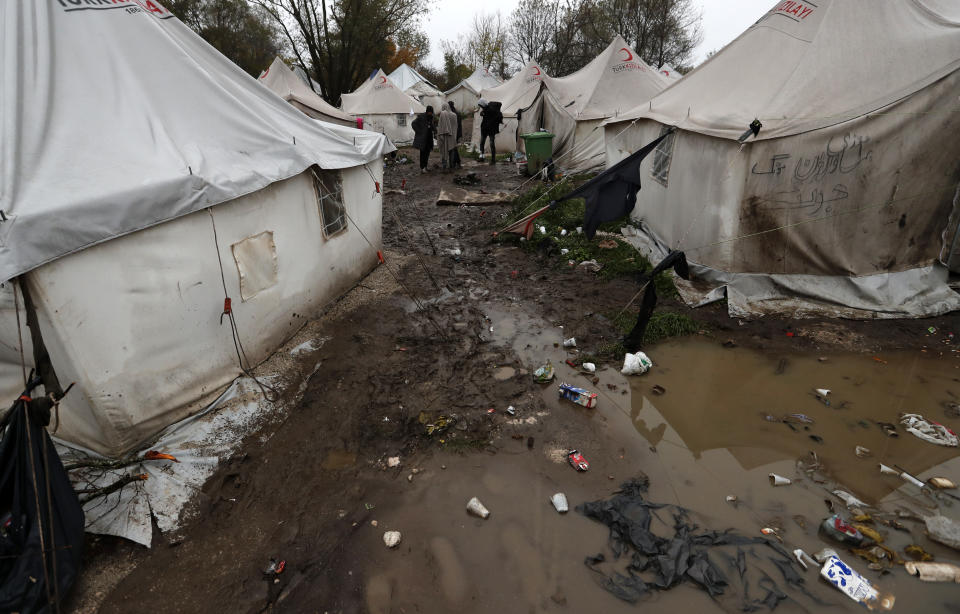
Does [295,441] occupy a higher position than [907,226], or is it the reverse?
[907,226]

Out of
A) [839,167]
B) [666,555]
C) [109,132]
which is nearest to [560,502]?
A: [666,555]

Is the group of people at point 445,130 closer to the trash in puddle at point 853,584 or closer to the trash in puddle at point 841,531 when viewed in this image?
the trash in puddle at point 841,531

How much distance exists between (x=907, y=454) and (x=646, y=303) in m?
2.46

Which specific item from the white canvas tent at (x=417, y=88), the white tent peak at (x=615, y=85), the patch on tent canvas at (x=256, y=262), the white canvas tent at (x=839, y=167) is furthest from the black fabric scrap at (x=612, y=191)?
the white canvas tent at (x=417, y=88)

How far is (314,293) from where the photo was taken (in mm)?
6172

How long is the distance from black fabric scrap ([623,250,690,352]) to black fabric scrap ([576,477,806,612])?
220 cm

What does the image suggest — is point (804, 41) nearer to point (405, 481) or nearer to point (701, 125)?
point (701, 125)

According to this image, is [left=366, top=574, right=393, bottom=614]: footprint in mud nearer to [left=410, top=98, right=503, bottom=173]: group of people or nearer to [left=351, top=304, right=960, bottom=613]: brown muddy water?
[left=351, top=304, right=960, bottom=613]: brown muddy water

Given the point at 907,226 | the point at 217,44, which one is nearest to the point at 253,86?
the point at 907,226

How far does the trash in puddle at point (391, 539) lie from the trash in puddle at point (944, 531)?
3.57 meters

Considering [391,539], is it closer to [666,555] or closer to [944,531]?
[666,555]

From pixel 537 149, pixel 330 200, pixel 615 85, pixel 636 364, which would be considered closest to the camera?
pixel 636 364

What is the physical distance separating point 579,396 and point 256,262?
3592mm

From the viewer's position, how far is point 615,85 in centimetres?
1391
